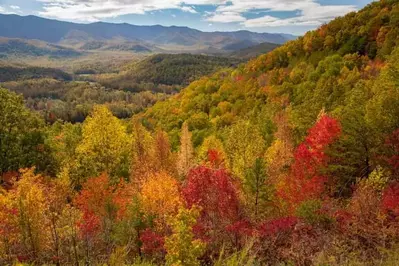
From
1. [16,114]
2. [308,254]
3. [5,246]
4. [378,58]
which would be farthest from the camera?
[378,58]

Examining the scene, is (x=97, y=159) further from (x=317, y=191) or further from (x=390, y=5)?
(x=390, y=5)

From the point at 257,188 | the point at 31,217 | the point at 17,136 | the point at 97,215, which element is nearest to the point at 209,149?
the point at 97,215

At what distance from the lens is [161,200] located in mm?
33312

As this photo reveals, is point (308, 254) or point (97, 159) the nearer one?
point (308, 254)

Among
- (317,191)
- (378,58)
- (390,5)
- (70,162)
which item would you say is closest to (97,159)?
(70,162)

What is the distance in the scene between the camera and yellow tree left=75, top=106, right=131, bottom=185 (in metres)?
42.4

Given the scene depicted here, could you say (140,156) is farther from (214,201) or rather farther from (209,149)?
(214,201)

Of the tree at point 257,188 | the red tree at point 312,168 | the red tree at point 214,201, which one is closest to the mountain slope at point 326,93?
the red tree at point 312,168

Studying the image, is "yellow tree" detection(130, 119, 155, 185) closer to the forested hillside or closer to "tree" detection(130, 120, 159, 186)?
"tree" detection(130, 120, 159, 186)

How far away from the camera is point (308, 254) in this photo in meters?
21.2

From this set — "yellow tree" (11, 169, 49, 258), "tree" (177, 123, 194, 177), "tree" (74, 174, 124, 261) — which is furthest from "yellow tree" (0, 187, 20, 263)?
"tree" (177, 123, 194, 177)

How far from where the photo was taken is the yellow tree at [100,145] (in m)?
42.4

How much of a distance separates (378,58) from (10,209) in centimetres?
9731

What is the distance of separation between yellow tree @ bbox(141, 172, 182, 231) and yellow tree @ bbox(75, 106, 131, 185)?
923 cm
